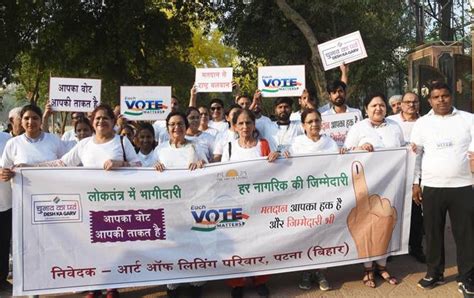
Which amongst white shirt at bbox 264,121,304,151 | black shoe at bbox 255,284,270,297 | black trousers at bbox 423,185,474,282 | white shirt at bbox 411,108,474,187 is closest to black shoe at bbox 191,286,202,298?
black shoe at bbox 255,284,270,297

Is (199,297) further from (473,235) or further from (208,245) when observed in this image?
(473,235)

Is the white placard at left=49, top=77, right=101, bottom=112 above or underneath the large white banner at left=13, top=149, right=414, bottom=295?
above

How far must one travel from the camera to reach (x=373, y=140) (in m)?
5.52

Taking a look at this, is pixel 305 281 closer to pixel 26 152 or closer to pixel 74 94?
pixel 26 152

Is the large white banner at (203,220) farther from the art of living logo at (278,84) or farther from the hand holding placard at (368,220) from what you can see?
the art of living logo at (278,84)

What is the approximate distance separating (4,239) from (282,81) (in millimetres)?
4145

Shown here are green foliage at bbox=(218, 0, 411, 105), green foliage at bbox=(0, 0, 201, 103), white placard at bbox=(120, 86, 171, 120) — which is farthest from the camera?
green foliage at bbox=(0, 0, 201, 103)

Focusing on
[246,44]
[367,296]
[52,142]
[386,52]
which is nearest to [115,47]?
[246,44]

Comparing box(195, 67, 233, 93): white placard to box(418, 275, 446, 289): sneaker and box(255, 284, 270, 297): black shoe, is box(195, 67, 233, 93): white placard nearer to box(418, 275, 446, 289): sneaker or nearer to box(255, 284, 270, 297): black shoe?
box(255, 284, 270, 297): black shoe

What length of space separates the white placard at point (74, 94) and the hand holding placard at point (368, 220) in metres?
3.82

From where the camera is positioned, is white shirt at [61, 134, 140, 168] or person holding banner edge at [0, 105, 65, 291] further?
person holding banner edge at [0, 105, 65, 291]

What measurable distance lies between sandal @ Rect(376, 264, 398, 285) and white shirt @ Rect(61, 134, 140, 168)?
2823 millimetres

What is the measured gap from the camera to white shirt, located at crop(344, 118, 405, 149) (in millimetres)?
5520

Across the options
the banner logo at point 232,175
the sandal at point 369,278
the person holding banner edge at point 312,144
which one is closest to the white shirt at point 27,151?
the banner logo at point 232,175
